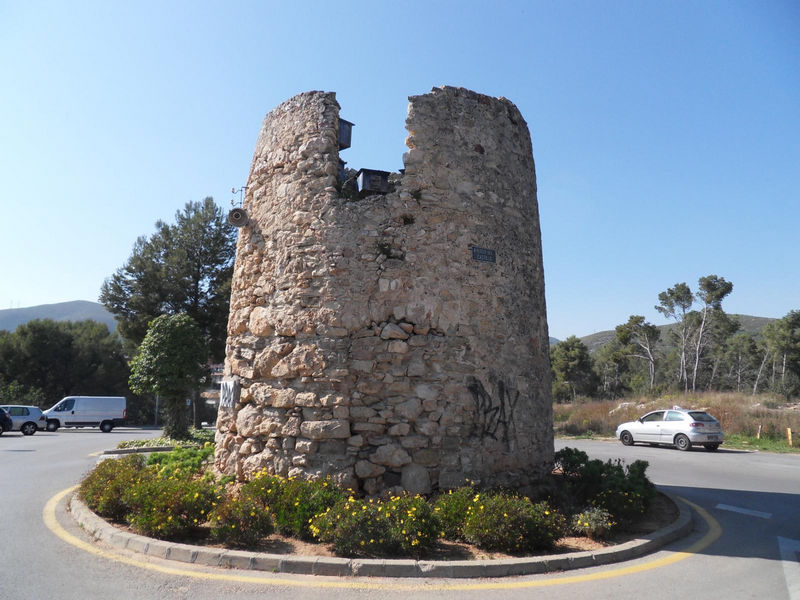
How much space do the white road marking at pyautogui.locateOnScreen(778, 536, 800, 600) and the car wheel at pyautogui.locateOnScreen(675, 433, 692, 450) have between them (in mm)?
13869

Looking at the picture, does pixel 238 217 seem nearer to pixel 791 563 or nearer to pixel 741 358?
pixel 791 563

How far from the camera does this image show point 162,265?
3391 cm

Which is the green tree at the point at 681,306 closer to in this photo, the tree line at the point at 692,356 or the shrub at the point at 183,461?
the tree line at the point at 692,356

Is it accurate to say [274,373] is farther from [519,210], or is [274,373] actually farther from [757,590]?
[757,590]

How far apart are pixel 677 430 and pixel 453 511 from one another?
17432mm

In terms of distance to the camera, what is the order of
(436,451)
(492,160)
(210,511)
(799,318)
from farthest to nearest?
(799,318) < (492,160) < (436,451) < (210,511)

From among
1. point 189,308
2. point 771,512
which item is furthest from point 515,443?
point 189,308

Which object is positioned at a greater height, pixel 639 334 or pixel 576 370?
pixel 639 334

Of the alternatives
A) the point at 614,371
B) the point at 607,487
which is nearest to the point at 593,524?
the point at 607,487

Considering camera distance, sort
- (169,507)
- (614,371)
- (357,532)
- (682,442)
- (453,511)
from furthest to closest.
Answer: (614,371)
(682,442)
(453,511)
(169,507)
(357,532)

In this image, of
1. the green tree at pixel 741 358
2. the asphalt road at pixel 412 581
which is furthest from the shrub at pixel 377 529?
the green tree at pixel 741 358

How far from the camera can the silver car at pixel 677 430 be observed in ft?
63.8

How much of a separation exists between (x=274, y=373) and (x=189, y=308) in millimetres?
28194

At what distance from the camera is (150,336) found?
62.2 feet
